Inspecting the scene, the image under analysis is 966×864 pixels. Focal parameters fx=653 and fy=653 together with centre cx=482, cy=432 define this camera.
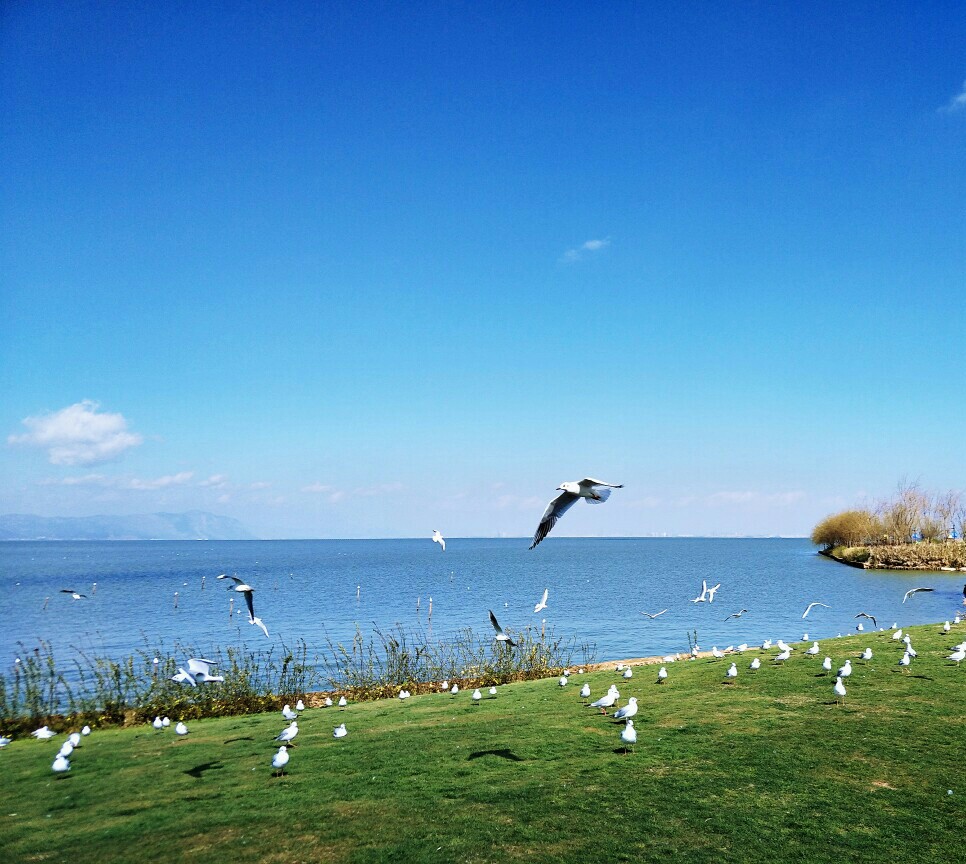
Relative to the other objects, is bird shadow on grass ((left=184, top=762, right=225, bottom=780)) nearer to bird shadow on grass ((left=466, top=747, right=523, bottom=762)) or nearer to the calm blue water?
bird shadow on grass ((left=466, top=747, right=523, bottom=762))

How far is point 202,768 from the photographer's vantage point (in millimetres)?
10609

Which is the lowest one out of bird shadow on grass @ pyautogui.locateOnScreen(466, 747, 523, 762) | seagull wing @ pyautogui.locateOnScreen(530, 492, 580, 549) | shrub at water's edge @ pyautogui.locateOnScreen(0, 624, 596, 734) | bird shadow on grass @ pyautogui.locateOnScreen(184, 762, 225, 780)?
shrub at water's edge @ pyautogui.locateOnScreen(0, 624, 596, 734)

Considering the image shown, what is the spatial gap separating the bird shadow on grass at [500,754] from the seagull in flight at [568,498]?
3237 millimetres

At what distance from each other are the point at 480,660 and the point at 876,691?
12.7 m

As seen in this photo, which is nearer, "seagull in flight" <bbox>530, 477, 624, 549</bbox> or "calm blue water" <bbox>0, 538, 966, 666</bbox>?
"seagull in flight" <bbox>530, 477, 624, 549</bbox>

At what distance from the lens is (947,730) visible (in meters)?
9.65

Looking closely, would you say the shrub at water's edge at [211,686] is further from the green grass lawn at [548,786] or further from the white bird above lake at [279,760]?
the white bird above lake at [279,760]

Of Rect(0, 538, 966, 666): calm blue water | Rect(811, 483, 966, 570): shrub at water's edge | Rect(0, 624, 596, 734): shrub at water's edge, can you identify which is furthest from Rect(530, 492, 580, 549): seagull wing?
Rect(811, 483, 966, 570): shrub at water's edge

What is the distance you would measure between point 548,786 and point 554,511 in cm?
404

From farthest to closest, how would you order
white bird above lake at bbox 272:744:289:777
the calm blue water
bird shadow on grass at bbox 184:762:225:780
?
the calm blue water → bird shadow on grass at bbox 184:762:225:780 → white bird above lake at bbox 272:744:289:777

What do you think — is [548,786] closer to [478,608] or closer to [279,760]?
[279,760]

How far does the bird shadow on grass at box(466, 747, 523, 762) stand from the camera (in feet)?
33.1

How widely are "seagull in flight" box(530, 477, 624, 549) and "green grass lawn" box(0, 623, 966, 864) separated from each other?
3.50 m

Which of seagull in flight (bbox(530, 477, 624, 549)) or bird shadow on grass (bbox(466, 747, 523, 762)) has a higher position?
seagull in flight (bbox(530, 477, 624, 549))
